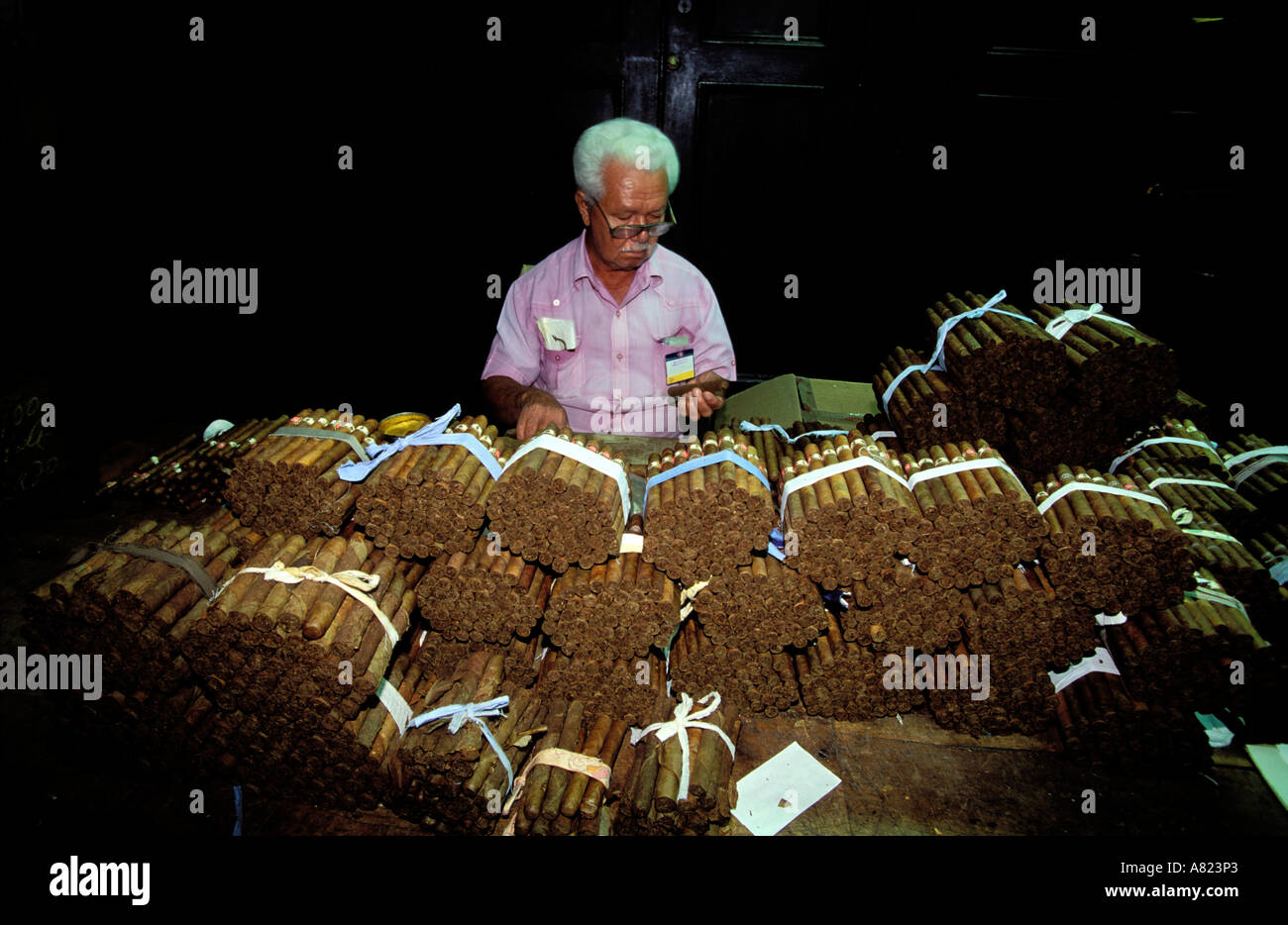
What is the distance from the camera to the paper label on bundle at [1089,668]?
115 inches

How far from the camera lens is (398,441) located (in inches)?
108

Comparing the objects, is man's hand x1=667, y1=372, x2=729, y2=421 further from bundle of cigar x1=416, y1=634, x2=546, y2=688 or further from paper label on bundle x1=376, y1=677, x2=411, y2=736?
paper label on bundle x1=376, y1=677, x2=411, y2=736

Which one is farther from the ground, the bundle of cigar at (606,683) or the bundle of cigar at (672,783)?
the bundle of cigar at (606,683)

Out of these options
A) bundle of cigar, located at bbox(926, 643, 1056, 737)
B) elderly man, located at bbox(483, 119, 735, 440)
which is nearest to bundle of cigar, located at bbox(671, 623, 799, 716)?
bundle of cigar, located at bbox(926, 643, 1056, 737)

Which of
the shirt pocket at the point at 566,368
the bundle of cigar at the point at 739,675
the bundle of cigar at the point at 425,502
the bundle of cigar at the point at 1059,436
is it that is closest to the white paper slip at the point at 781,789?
the bundle of cigar at the point at 739,675

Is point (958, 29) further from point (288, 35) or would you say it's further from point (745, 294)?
point (288, 35)

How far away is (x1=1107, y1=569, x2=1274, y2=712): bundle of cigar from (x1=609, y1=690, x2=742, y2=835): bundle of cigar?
5.77 feet

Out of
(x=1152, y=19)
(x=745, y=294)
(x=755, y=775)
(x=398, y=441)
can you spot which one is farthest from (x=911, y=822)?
(x=1152, y=19)

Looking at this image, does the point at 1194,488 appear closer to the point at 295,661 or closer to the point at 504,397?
the point at 504,397

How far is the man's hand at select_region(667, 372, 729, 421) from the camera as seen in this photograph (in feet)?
13.3

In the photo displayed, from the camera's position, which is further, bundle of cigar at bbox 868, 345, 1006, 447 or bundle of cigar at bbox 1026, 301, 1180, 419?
bundle of cigar at bbox 868, 345, 1006, 447

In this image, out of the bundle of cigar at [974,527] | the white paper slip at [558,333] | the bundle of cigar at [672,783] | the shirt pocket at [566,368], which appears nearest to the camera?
the bundle of cigar at [672,783]

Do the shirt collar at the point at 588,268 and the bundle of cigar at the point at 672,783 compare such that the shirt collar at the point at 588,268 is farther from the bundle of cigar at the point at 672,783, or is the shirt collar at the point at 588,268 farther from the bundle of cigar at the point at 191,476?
the bundle of cigar at the point at 672,783

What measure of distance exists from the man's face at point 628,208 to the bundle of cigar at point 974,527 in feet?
7.39
